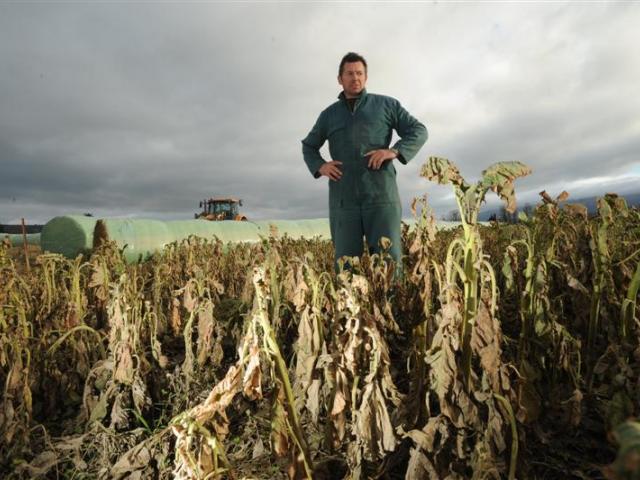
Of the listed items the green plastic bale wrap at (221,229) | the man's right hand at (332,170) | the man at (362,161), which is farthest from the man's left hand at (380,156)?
the green plastic bale wrap at (221,229)

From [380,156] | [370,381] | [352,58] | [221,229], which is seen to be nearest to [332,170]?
[380,156]

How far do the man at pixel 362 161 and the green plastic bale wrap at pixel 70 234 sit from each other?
248 inches

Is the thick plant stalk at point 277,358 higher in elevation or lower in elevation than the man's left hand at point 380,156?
lower

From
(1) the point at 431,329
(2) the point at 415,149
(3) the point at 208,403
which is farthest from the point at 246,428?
(2) the point at 415,149

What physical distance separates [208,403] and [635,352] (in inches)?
69.3

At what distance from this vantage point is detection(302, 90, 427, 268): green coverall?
3371 millimetres

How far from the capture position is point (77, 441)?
183 centimetres

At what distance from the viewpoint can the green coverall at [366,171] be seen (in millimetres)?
3371

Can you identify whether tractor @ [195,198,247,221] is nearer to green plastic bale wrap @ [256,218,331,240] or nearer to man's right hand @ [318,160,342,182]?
green plastic bale wrap @ [256,218,331,240]

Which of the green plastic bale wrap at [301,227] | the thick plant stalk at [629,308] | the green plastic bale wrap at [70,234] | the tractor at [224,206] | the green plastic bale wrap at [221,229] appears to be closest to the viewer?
the thick plant stalk at [629,308]

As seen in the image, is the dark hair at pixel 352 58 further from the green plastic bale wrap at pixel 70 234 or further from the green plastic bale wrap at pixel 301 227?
the green plastic bale wrap at pixel 301 227

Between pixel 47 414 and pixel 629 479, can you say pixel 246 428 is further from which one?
pixel 629 479

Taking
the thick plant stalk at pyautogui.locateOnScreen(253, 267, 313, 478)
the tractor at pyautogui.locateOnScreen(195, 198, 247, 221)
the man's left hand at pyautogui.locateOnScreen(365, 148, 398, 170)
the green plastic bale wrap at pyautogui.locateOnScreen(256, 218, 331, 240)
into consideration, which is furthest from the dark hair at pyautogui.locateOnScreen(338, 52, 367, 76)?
the tractor at pyautogui.locateOnScreen(195, 198, 247, 221)

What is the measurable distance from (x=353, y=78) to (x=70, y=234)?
7248 mm
